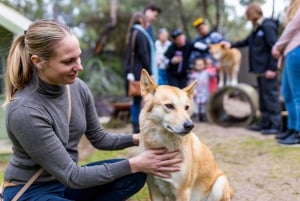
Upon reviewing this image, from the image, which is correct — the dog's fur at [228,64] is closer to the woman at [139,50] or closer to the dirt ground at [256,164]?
the dirt ground at [256,164]

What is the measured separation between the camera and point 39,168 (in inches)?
94.1

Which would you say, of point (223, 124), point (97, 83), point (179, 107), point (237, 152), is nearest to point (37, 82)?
point (179, 107)

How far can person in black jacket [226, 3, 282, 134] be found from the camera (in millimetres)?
6520

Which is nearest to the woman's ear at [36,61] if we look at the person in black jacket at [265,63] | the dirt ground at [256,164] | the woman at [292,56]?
the dirt ground at [256,164]

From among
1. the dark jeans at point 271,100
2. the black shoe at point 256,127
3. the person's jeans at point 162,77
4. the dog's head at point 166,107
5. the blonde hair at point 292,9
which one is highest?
the blonde hair at point 292,9

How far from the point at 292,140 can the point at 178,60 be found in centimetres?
277

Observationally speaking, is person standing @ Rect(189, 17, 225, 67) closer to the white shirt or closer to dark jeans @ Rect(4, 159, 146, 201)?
the white shirt

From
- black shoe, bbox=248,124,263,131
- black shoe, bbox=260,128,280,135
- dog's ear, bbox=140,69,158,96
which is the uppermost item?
dog's ear, bbox=140,69,158,96

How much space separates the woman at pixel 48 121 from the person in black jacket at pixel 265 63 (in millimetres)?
4397

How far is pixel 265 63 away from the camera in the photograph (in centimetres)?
661

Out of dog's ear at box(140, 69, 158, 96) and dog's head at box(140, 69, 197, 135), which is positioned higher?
dog's ear at box(140, 69, 158, 96)

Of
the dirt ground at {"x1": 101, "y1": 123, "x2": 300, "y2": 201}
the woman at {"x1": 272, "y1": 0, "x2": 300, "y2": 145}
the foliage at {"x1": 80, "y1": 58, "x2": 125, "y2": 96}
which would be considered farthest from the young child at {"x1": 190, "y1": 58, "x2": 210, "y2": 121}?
the foliage at {"x1": 80, "y1": 58, "x2": 125, "y2": 96}

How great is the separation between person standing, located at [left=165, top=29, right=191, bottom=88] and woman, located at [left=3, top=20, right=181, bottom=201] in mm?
5293

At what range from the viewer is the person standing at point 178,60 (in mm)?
7786
